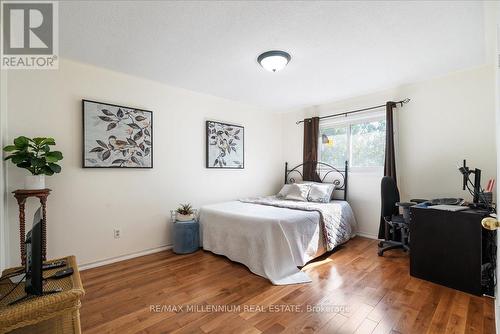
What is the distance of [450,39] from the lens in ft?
7.14

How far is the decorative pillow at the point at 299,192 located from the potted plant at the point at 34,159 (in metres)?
3.07

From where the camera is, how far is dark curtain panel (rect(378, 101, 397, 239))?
3.34m

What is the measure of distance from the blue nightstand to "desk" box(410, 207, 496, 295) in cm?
254

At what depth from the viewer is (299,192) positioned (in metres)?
3.86

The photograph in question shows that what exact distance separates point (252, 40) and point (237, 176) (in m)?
2.42

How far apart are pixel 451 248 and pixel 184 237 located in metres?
2.89

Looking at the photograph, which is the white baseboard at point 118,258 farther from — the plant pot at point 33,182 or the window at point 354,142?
the window at point 354,142

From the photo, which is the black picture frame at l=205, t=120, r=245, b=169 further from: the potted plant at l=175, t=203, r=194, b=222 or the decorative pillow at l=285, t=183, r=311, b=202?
the decorative pillow at l=285, t=183, r=311, b=202

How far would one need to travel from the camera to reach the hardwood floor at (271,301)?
163cm

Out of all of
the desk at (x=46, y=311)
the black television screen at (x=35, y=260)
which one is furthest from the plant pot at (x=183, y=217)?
the black television screen at (x=35, y=260)

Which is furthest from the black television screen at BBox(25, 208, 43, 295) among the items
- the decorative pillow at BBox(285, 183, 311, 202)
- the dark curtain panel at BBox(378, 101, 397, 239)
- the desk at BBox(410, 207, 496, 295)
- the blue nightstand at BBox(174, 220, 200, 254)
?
the dark curtain panel at BBox(378, 101, 397, 239)

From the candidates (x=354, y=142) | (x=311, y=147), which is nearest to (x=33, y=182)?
(x=311, y=147)

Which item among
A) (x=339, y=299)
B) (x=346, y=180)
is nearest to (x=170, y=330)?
(x=339, y=299)

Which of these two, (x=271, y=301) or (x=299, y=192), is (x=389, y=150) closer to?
(x=299, y=192)
